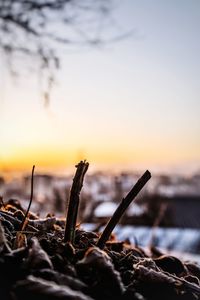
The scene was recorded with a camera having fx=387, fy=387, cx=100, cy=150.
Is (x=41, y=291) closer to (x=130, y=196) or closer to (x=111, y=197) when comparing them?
(x=130, y=196)

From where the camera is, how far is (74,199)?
→ 1.33 metres

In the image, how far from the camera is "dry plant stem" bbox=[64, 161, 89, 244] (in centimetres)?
132

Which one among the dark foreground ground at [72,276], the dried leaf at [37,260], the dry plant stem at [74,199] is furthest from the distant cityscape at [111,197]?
the dried leaf at [37,260]

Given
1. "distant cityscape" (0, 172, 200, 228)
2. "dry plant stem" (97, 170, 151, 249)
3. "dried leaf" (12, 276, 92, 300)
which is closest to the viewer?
"dried leaf" (12, 276, 92, 300)

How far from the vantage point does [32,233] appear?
4.64ft

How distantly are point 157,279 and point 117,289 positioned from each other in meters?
0.20

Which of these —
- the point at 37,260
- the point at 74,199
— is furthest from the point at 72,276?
the point at 74,199

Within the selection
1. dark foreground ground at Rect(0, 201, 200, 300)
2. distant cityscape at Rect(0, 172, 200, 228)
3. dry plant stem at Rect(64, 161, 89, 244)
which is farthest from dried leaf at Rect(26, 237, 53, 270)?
distant cityscape at Rect(0, 172, 200, 228)

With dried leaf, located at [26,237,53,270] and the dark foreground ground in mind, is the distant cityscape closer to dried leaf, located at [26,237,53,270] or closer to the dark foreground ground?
the dark foreground ground

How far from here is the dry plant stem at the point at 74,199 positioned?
4.32 feet

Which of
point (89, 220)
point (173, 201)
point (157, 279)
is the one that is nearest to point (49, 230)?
point (157, 279)

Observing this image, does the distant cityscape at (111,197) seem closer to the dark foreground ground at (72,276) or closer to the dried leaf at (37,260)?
the dark foreground ground at (72,276)

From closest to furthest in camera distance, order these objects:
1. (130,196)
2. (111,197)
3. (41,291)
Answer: (41,291) < (130,196) < (111,197)

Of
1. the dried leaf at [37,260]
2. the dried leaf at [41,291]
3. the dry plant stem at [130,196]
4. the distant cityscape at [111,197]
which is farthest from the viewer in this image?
the distant cityscape at [111,197]
